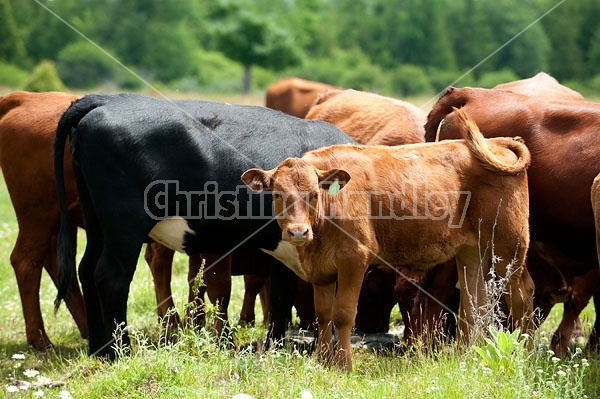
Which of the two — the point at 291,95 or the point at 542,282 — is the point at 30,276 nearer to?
the point at 542,282

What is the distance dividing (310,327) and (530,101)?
2737mm

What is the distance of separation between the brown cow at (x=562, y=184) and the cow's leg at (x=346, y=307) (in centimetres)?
193

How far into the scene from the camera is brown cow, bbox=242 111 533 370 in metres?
6.23

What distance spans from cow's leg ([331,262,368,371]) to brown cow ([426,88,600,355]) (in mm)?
1932

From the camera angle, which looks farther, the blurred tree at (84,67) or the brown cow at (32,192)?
the blurred tree at (84,67)

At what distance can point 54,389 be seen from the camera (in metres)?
5.77

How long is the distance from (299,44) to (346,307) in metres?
80.5

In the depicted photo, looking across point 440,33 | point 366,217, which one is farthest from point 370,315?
point 440,33

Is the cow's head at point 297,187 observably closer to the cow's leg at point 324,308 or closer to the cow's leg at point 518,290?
the cow's leg at point 324,308

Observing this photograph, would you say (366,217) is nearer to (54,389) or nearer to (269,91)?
(54,389)

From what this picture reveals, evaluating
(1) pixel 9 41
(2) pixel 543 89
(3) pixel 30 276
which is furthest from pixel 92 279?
(1) pixel 9 41

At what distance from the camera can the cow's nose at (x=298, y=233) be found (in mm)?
5727

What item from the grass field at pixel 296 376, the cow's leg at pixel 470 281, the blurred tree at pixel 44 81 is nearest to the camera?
the grass field at pixel 296 376

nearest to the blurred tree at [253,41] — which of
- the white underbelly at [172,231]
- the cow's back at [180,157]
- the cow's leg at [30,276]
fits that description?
the cow's leg at [30,276]
